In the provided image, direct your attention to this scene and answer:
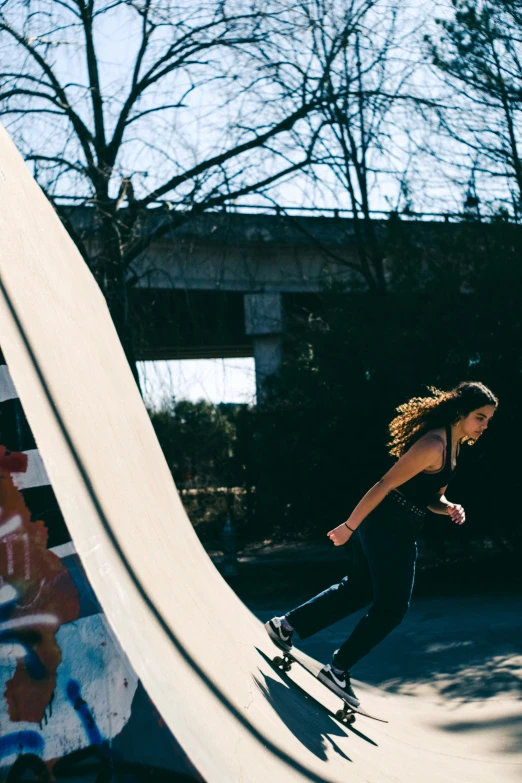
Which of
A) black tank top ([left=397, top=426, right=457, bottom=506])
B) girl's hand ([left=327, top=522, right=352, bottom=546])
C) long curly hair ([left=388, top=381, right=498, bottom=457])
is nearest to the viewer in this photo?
girl's hand ([left=327, top=522, right=352, bottom=546])

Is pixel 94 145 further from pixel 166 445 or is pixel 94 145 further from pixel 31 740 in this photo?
pixel 31 740

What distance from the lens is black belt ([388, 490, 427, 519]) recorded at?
138 inches

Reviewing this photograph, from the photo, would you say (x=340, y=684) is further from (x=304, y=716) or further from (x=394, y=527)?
(x=394, y=527)

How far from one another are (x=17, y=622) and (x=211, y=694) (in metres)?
0.74

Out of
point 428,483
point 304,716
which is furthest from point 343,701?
point 428,483

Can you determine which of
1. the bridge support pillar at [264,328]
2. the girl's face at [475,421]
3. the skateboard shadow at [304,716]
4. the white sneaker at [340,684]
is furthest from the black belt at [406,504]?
the bridge support pillar at [264,328]

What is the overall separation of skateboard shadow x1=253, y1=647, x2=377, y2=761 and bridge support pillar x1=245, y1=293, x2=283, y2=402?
939 cm

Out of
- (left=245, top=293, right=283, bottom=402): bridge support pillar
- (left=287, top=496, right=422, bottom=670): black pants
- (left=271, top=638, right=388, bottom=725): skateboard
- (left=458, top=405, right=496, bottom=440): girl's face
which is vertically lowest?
(left=271, top=638, right=388, bottom=725): skateboard

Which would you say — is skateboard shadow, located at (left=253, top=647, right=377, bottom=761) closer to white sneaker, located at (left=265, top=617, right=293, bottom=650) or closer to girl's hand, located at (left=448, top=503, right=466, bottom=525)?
white sneaker, located at (left=265, top=617, right=293, bottom=650)

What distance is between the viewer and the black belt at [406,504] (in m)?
3.50

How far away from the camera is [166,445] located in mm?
15891

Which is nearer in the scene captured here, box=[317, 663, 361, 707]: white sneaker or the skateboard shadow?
the skateboard shadow

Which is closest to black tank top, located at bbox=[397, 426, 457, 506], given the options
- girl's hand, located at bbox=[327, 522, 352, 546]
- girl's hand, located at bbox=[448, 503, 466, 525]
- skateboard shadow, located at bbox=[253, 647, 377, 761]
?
girl's hand, located at bbox=[448, 503, 466, 525]

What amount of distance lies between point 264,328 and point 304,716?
14255 mm
